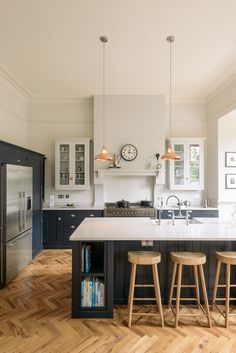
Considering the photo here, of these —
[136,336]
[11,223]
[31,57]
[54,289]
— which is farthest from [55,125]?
[136,336]

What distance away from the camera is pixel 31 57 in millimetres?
3516

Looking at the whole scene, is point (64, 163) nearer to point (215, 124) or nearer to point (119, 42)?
point (119, 42)

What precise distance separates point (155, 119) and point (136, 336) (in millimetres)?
4091

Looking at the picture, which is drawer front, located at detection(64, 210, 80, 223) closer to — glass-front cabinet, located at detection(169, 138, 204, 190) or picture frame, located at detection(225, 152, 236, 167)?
glass-front cabinet, located at detection(169, 138, 204, 190)

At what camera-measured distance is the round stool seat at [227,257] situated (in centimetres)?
238

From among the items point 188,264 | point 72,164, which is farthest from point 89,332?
point 72,164

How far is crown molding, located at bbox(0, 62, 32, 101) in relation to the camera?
3.97 m

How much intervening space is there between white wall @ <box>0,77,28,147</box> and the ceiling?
0.33 m

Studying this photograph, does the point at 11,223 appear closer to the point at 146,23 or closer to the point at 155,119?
the point at 146,23

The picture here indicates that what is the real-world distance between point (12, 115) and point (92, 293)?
3.74m

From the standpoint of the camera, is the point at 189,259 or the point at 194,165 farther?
the point at 194,165

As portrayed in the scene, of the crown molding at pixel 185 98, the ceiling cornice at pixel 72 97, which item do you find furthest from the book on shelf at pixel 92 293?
the crown molding at pixel 185 98

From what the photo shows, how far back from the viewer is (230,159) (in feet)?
15.7

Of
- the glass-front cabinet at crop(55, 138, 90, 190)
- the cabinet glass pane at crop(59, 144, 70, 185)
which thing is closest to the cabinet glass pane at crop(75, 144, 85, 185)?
the glass-front cabinet at crop(55, 138, 90, 190)
